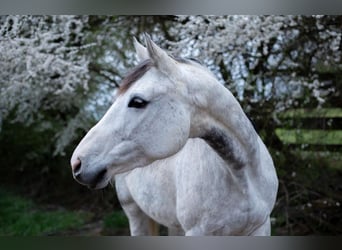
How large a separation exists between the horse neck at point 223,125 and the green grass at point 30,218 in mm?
1138

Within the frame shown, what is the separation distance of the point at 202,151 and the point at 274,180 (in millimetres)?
217

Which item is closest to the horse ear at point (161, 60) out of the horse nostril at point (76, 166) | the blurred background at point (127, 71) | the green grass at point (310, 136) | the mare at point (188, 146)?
the mare at point (188, 146)

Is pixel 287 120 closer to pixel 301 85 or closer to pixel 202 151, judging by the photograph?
pixel 301 85

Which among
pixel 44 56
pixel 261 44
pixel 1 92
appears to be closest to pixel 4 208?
pixel 1 92

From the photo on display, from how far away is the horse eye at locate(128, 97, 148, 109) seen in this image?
91cm

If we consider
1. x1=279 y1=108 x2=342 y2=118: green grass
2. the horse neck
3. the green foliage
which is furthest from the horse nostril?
x1=279 y1=108 x2=342 y2=118: green grass

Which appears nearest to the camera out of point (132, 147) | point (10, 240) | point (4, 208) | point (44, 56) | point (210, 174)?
point (132, 147)

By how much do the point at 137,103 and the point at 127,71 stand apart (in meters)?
1.06

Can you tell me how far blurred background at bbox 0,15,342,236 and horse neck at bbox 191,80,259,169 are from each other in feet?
2.70

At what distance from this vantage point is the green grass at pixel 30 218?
1.84m

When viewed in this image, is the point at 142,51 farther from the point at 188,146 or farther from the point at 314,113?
the point at 314,113

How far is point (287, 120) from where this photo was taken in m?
1.94

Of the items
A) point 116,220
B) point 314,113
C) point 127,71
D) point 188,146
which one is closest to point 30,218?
point 116,220

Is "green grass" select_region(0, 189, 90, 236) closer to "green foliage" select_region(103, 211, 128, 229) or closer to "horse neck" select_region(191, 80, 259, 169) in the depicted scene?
"green foliage" select_region(103, 211, 128, 229)
